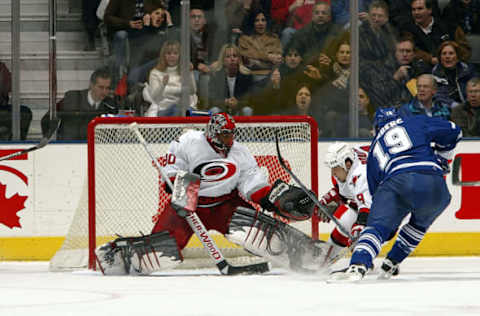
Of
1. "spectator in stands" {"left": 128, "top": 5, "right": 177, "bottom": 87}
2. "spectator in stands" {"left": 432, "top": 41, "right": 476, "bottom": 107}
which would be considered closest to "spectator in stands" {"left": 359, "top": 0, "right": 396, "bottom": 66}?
"spectator in stands" {"left": 432, "top": 41, "right": 476, "bottom": 107}

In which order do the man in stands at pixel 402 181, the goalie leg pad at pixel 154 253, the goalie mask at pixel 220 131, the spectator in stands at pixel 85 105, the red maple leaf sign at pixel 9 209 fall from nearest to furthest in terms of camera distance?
the man in stands at pixel 402 181 → the goalie leg pad at pixel 154 253 → the goalie mask at pixel 220 131 → the red maple leaf sign at pixel 9 209 → the spectator in stands at pixel 85 105

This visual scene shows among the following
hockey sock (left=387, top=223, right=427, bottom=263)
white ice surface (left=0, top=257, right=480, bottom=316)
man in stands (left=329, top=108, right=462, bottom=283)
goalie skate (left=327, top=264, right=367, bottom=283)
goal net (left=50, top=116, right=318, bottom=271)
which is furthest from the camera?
goal net (left=50, top=116, right=318, bottom=271)

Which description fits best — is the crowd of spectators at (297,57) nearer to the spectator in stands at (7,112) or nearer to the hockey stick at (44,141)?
the hockey stick at (44,141)

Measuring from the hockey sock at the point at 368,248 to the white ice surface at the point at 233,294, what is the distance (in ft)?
0.35

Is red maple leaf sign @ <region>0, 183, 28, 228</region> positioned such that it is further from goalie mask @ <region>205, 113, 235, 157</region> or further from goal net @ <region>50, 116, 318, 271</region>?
goalie mask @ <region>205, 113, 235, 157</region>

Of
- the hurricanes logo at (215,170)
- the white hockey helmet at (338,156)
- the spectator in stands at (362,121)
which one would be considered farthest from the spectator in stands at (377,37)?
the hurricanes logo at (215,170)

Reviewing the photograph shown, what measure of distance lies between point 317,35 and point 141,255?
2.17 meters

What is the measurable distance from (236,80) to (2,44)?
1.57 meters

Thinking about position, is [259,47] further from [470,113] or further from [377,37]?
[470,113]

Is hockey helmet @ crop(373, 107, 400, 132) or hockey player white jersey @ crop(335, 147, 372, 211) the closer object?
hockey helmet @ crop(373, 107, 400, 132)

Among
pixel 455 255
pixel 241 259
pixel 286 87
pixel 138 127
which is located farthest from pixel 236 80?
pixel 455 255

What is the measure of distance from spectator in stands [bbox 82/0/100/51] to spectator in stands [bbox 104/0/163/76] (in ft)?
0.25

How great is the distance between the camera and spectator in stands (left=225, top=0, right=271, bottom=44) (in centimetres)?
671

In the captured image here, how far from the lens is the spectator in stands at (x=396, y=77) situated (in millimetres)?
6824
